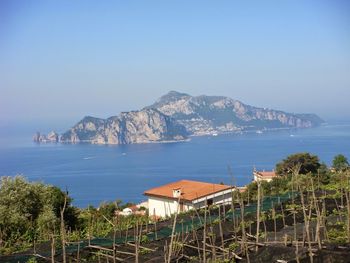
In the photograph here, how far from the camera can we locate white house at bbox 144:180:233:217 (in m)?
24.9

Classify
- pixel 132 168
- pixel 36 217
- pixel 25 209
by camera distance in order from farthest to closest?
pixel 132 168 → pixel 36 217 → pixel 25 209

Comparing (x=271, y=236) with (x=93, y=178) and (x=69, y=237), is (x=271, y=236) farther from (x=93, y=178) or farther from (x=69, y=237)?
(x=93, y=178)

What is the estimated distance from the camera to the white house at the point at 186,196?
2492cm

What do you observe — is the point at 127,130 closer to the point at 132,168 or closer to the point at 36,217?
the point at 132,168

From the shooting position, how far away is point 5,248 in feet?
37.3

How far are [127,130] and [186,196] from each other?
516ft

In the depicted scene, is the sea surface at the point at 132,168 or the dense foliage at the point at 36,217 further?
the sea surface at the point at 132,168

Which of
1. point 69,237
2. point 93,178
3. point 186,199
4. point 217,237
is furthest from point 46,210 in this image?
point 93,178

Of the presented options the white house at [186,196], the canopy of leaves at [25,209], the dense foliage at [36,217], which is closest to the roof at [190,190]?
the white house at [186,196]

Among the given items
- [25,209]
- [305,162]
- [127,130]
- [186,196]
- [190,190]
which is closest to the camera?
[25,209]

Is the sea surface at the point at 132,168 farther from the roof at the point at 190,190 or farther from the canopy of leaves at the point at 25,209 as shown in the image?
the canopy of leaves at the point at 25,209

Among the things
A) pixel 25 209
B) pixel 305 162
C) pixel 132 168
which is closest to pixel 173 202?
pixel 305 162

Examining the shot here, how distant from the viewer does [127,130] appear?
595ft

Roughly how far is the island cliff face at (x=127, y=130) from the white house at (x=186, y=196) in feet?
492
